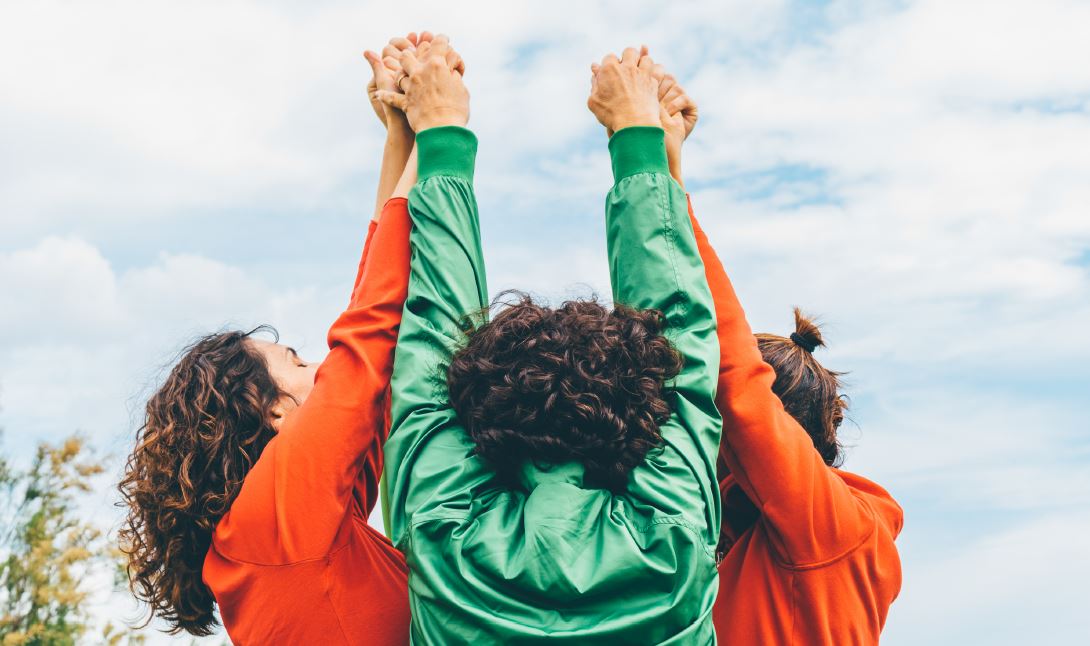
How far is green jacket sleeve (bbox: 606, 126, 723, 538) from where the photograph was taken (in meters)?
2.41

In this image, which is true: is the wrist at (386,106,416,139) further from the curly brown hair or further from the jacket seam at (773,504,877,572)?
the jacket seam at (773,504,877,572)

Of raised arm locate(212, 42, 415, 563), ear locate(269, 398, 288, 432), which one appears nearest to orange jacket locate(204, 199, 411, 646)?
raised arm locate(212, 42, 415, 563)

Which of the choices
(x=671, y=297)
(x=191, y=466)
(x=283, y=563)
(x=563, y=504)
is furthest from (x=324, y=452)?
(x=671, y=297)

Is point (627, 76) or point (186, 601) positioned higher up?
point (627, 76)

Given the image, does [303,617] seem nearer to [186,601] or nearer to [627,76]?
[186,601]

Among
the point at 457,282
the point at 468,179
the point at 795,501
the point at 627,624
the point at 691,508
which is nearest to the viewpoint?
the point at 627,624

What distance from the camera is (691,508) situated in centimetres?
238

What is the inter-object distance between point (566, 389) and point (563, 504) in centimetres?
25

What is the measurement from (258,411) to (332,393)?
1.50ft

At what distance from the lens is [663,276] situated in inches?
110

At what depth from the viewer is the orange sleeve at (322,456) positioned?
2.65 metres

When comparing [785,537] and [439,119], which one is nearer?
[785,537]

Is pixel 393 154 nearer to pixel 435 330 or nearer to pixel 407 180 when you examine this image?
pixel 407 180

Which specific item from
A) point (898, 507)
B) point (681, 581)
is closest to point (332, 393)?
point (681, 581)
